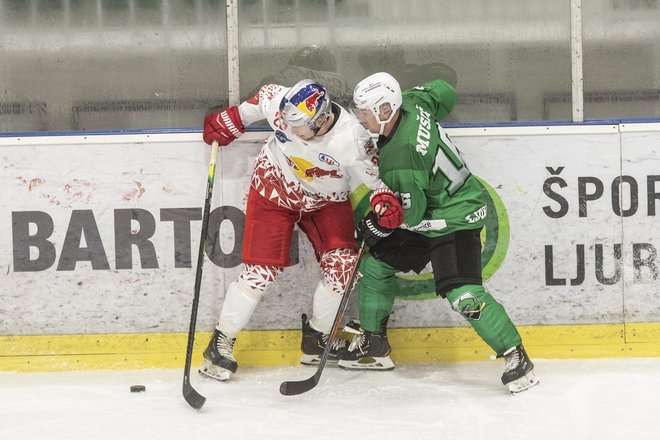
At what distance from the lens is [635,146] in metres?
3.84

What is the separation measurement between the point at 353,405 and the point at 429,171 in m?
0.94

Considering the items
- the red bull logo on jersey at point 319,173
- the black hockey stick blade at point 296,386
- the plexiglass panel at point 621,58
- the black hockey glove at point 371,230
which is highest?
the plexiglass panel at point 621,58

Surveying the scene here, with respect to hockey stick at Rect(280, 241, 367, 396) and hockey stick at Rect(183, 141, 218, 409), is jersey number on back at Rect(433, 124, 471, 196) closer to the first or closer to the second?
hockey stick at Rect(280, 241, 367, 396)

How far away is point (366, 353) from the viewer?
374cm

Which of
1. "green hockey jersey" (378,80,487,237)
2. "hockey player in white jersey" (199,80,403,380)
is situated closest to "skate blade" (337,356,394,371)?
"hockey player in white jersey" (199,80,403,380)

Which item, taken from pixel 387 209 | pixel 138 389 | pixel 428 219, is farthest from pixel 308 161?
pixel 138 389

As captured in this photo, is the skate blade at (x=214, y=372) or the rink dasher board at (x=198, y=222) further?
the rink dasher board at (x=198, y=222)

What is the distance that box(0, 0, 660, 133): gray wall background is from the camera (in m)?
3.90

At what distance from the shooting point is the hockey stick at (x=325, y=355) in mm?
3357

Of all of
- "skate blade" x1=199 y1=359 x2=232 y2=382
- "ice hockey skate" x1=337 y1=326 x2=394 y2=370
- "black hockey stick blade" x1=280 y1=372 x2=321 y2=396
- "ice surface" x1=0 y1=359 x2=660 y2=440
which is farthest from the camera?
"ice hockey skate" x1=337 y1=326 x2=394 y2=370

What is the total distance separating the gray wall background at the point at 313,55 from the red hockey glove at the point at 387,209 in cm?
79

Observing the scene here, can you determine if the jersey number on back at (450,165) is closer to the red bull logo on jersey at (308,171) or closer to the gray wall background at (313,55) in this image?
the red bull logo on jersey at (308,171)

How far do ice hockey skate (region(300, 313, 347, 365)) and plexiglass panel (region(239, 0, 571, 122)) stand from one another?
41.3 inches

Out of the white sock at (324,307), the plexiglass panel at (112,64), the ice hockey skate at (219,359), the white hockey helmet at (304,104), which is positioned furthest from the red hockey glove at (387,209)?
the plexiglass panel at (112,64)
